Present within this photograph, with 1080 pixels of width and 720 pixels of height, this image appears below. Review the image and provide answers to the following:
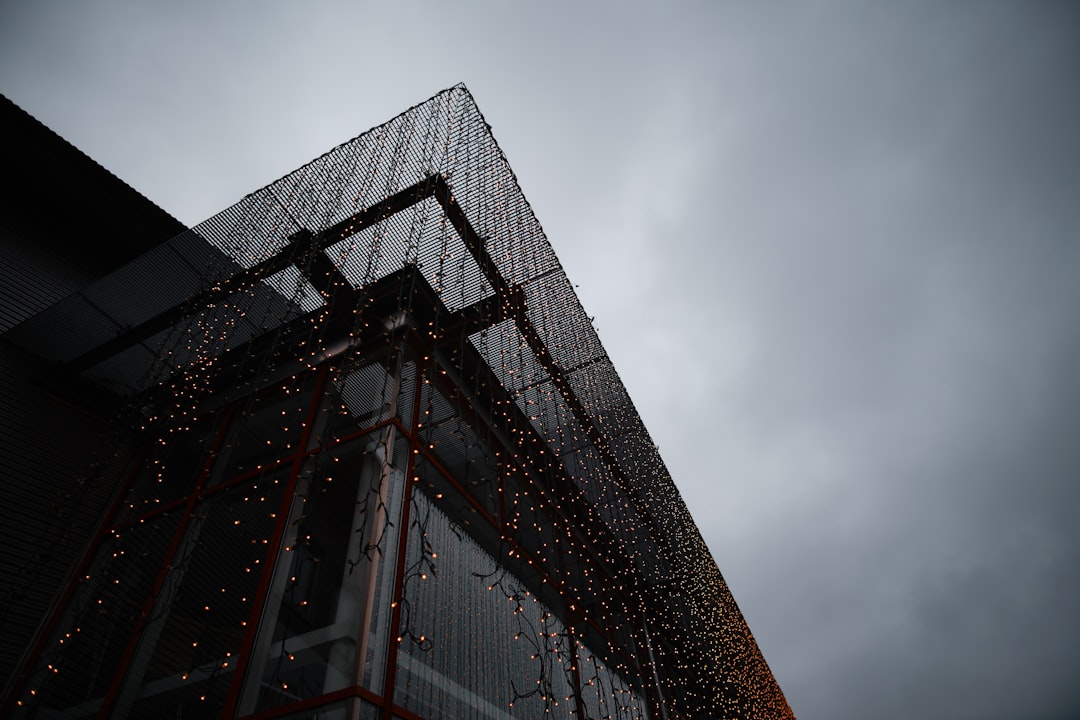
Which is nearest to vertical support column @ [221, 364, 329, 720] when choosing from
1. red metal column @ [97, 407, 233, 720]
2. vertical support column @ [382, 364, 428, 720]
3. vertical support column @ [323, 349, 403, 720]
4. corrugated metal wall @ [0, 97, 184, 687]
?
vertical support column @ [323, 349, 403, 720]

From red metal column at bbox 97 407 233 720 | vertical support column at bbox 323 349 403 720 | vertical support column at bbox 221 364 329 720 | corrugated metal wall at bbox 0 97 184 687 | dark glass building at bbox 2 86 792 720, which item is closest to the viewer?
vertical support column at bbox 323 349 403 720

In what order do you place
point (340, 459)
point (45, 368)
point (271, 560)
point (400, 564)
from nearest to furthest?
point (400, 564) < point (271, 560) < point (340, 459) < point (45, 368)

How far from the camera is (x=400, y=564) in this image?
9.04 feet

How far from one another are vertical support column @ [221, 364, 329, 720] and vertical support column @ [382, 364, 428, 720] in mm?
702

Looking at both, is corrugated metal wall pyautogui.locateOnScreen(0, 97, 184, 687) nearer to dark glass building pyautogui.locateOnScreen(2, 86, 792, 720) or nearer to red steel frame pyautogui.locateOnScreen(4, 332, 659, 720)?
dark glass building pyautogui.locateOnScreen(2, 86, 792, 720)

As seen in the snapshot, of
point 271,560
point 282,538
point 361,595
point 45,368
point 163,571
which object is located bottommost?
point 361,595

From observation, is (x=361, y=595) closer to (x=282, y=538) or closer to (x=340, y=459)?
(x=282, y=538)

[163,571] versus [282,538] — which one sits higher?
[163,571]

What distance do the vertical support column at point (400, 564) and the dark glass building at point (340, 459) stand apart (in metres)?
0.01

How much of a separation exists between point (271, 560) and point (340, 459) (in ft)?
2.30

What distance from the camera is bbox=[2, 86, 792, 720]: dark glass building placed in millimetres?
2752

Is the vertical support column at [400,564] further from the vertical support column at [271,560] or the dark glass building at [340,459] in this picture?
the vertical support column at [271,560]

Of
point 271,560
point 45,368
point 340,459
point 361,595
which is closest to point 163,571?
point 271,560

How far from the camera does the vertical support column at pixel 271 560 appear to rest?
2.43 metres
